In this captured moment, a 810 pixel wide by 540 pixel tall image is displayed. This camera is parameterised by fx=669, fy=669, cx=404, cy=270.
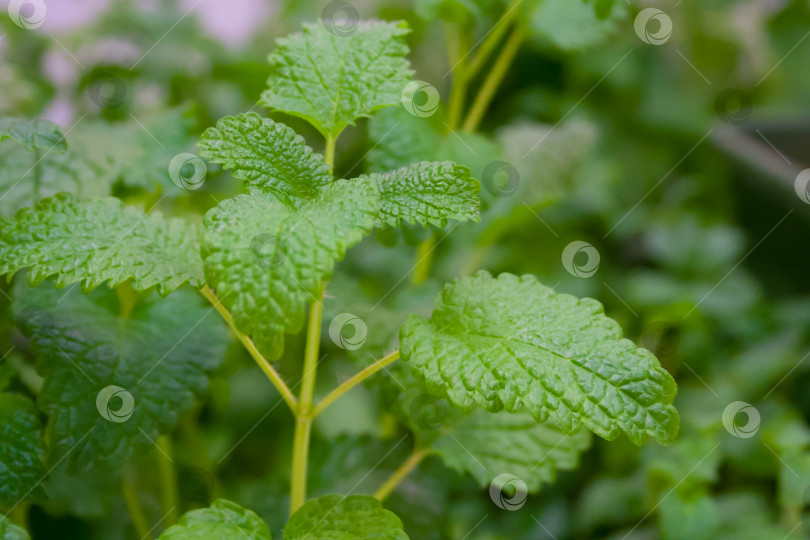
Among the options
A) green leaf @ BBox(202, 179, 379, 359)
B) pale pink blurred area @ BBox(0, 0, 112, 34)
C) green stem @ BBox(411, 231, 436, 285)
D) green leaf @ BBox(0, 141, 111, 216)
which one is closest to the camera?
green leaf @ BBox(202, 179, 379, 359)

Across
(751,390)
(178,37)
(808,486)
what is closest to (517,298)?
(808,486)

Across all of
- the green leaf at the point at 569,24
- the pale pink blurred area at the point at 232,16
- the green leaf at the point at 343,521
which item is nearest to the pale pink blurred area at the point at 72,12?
the pale pink blurred area at the point at 232,16

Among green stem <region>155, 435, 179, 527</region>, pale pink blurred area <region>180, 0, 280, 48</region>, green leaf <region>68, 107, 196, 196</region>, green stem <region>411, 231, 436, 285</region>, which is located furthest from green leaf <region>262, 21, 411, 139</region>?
pale pink blurred area <region>180, 0, 280, 48</region>

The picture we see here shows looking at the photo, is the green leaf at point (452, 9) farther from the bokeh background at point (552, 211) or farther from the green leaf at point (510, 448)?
the green leaf at point (510, 448)

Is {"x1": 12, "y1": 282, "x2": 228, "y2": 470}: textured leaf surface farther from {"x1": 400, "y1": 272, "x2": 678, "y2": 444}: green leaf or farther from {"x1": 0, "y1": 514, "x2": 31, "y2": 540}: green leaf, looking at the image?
{"x1": 400, "y1": 272, "x2": 678, "y2": 444}: green leaf

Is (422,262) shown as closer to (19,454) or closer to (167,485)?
(167,485)

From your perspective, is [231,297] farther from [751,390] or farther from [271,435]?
[751,390]

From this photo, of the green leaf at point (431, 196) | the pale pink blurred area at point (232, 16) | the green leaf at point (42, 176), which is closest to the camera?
the green leaf at point (431, 196)
